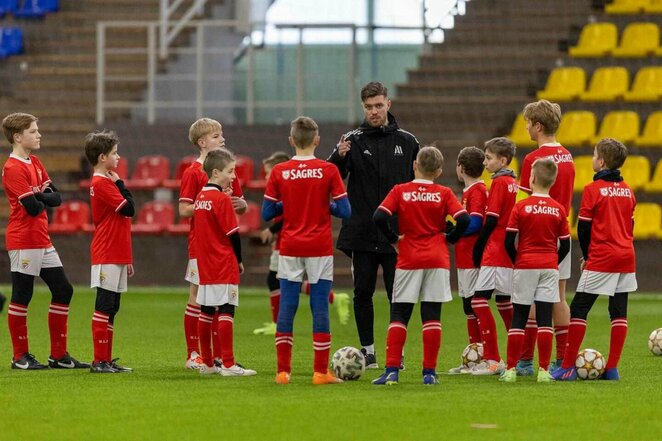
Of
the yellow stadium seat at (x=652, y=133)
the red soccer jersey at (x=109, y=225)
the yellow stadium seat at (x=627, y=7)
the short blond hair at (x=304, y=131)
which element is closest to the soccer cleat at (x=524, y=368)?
the short blond hair at (x=304, y=131)

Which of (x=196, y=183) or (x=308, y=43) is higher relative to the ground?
(x=308, y=43)

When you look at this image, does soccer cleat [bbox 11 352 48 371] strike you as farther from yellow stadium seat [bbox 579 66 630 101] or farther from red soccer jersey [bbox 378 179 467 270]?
yellow stadium seat [bbox 579 66 630 101]

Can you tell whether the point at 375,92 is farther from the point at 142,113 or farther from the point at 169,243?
the point at 142,113

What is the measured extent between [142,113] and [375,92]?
47.8 feet

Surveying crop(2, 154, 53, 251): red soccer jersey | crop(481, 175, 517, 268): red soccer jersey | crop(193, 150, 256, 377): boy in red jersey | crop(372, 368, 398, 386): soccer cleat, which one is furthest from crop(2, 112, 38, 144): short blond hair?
crop(481, 175, 517, 268): red soccer jersey

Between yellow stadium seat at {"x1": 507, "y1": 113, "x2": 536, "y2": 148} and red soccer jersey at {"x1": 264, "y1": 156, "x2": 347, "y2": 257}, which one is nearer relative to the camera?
red soccer jersey at {"x1": 264, "y1": 156, "x2": 347, "y2": 257}

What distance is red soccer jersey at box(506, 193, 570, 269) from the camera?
8.98 meters

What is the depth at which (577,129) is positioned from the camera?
69.5ft

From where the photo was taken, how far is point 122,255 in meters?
9.85

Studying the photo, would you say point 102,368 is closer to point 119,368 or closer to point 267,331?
point 119,368

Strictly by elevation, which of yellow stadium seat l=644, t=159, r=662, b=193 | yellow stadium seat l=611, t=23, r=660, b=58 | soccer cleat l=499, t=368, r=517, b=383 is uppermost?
yellow stadium seat l=611, t=23, r=660, b=58

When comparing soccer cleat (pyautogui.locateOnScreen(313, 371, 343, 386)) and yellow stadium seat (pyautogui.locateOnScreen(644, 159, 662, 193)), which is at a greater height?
yellow stadium seat (pyautogui.locateOnScreen(644, 159, 662, 193))

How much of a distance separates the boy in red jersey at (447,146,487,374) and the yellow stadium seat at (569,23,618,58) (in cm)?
1336

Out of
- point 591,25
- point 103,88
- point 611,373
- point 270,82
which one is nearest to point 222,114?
point 270,82
